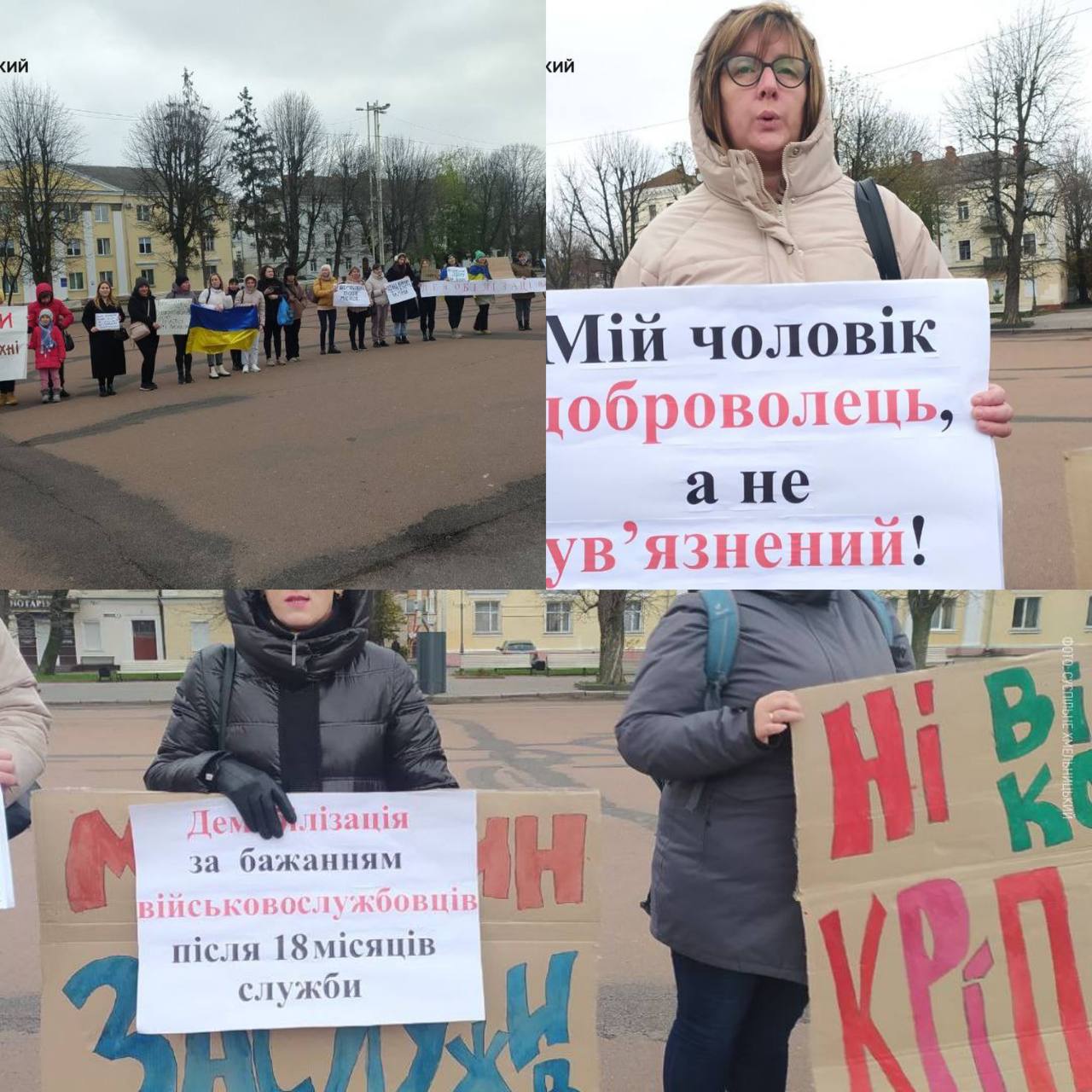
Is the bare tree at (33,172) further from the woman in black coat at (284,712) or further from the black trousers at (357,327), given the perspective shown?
the woman in black coat at (284,712)

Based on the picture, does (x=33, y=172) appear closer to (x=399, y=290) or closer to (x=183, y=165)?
(x=183, y=165)

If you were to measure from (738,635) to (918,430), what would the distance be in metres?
0.43

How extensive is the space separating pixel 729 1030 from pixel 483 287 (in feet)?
30.2

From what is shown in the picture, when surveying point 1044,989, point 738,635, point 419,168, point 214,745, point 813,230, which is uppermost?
point 419,168

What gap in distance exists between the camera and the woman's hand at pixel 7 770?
6.97 feet

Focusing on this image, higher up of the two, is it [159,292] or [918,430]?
[159,292]

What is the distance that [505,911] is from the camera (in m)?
2.27

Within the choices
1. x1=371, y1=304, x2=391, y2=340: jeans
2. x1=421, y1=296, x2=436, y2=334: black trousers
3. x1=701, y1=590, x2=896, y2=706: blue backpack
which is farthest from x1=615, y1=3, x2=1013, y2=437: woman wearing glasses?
x1=421, y1=296, x2=436, y2=334: black trousers

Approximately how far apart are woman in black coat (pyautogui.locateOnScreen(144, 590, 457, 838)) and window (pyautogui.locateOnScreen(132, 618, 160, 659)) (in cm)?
40

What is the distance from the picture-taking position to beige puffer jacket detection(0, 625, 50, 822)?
85.0 inches

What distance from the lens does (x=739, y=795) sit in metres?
2.11

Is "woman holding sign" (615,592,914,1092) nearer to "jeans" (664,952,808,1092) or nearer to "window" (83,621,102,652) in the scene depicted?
"jeans" (664,952,808,1092)

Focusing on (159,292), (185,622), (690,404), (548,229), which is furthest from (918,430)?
(159,292)

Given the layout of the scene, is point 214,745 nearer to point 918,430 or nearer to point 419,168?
point 918,430
